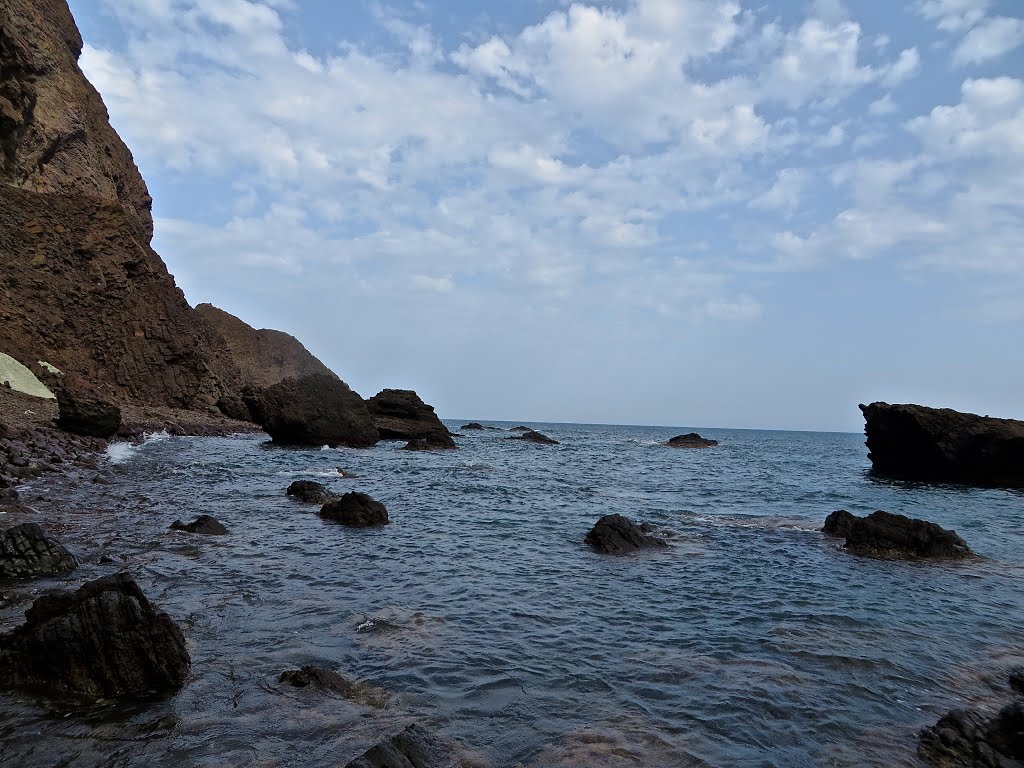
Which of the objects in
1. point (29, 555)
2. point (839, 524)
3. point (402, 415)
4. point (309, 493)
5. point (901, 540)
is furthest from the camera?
point (402, 415)

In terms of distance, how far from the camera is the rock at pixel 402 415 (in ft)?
185

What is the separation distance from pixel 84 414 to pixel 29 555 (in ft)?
74.5

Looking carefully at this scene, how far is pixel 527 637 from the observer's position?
26.7 feet

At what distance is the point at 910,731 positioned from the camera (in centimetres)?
606

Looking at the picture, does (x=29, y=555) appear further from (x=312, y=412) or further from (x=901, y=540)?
(x=312, y=412)

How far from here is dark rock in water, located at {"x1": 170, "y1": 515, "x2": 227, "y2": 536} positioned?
1304 cm

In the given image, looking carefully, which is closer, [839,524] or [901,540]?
[901,540]

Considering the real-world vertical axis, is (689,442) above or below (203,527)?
above

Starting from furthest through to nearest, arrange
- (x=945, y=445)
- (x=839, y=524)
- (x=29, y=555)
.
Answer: (x=945, y=445)
(x=839, y=524)
(x=29, y=555)

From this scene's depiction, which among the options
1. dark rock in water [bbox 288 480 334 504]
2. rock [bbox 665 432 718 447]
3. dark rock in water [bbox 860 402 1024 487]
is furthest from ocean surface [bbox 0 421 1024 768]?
rock [bbox 665 432 718 447]

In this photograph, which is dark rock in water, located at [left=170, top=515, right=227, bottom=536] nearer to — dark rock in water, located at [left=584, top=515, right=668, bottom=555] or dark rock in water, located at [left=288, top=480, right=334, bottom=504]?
dark rock in water, located at [left=288, top=480, right=334, bottom=504]

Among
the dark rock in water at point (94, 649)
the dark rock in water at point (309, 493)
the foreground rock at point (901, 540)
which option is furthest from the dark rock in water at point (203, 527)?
the foreground rock at point (901, 540)

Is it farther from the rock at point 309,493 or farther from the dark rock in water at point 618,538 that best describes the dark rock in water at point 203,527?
the dark rock in water at point 618,538

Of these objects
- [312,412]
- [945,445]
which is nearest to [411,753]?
[945,445]
